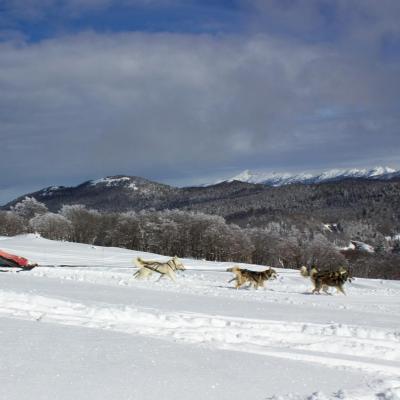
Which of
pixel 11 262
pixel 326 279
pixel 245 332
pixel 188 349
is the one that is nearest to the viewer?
pixel 188 349

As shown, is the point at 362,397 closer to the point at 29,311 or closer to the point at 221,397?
the point at 221,397

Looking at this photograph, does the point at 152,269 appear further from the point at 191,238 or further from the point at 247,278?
the point at 191,238

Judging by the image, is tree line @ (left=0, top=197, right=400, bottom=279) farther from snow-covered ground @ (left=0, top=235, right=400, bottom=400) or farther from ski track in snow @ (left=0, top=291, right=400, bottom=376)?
ski track in snow @ (left=0, top=291, right=400, bottom=376)

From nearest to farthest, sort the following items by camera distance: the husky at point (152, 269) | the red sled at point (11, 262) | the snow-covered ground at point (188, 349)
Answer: the snow-covered ground at point (188, 349)
the husky at point (152, 269)
the red sled at point (11, 262)

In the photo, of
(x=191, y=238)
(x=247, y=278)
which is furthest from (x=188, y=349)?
(x=191, y=238)

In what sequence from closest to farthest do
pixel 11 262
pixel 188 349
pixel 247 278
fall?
pixel 188 349 → pixel 247 278 → pixel 11 262

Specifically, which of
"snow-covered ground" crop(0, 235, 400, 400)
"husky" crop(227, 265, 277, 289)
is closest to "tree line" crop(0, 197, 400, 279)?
"husky" crop(227, 265, 277, 289)

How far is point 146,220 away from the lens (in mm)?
89688

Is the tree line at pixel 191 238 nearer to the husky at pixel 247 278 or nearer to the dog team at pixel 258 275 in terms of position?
the dog team at pixel 258 275

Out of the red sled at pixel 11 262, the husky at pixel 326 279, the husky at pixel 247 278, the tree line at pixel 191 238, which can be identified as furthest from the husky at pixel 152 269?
the tree line at pixel 191 238

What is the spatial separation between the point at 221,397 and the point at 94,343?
234cm

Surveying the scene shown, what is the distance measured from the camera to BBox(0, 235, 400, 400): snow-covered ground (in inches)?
202

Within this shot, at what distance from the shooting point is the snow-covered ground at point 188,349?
16.8ft

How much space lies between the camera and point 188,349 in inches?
262
